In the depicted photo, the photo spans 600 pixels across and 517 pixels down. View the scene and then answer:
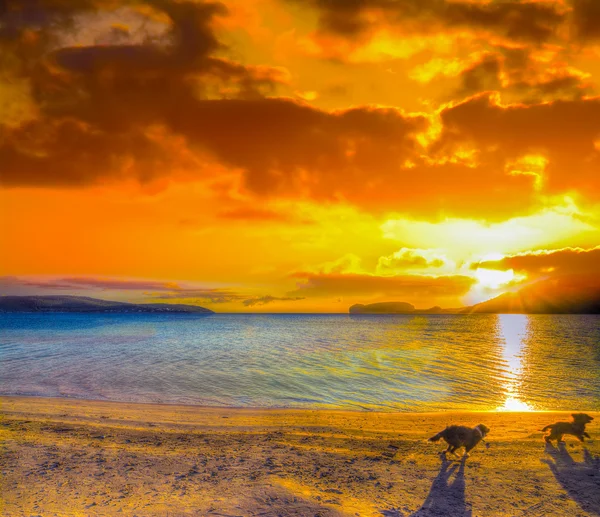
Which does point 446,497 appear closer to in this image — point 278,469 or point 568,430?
point 278,469

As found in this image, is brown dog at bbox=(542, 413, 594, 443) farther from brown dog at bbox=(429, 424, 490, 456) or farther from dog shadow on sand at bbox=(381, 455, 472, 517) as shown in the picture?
dog shadow on sand at bbox=(381, 455, 472, 517)

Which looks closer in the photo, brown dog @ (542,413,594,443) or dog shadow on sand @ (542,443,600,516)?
dog shadow on sand @ (542,443,600,516)

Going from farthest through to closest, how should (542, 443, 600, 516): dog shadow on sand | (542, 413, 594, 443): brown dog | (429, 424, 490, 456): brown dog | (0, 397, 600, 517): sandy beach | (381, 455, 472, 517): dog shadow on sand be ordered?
(542, 413, 594, 443): brown dog → (429, 424, 490, 456): brown dog → (542, 443, 600, 516): dog shadow on sand → (0, 397, 600, 517): sandy beach → (381, 455, 472, 517): dog shadow on sand

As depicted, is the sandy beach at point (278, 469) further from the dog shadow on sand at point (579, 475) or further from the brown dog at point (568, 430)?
the brown dog at point (568, 430)

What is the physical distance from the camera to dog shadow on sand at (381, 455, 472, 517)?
8133mm

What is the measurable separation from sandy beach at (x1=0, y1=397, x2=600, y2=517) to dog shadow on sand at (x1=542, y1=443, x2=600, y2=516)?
0.04 metres

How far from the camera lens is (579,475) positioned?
10.1m

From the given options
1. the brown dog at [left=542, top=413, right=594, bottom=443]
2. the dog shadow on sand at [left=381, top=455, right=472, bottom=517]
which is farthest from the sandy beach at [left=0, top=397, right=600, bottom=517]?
the brown dog at [left=542, top=413, right=594, bottom=443]

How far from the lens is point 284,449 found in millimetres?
11969

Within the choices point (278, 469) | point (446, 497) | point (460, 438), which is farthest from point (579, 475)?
point (278, 469)

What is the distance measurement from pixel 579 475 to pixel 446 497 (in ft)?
13.2

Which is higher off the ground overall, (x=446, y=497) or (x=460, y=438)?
(x=460, y=438)

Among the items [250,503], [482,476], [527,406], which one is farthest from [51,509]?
[527,406]

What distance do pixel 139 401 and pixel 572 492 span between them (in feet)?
59.2
